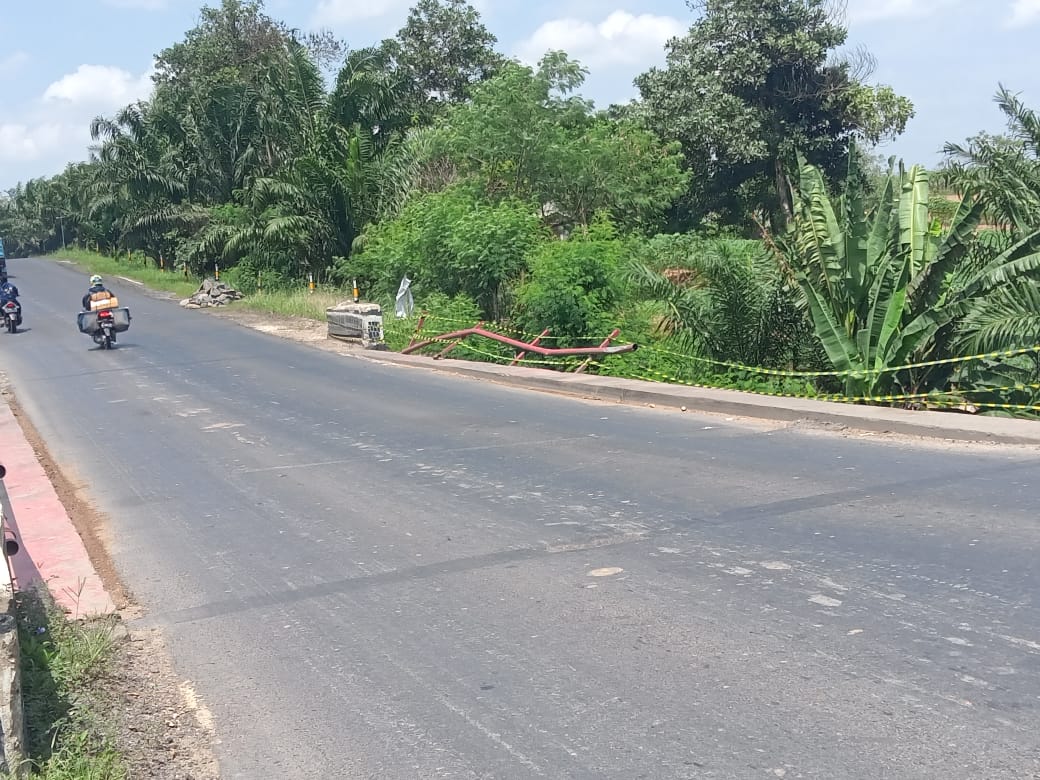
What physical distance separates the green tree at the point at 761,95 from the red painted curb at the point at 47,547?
30.8m

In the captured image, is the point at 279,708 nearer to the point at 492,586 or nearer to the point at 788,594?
the point at 492,586

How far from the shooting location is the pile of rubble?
127 feet

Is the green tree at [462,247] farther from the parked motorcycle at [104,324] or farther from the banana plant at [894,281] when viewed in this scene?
the banana plant at [894,281]

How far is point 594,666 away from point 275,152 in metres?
45.8

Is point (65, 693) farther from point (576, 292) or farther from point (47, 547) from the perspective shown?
point (576, 292)

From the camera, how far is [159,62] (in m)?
67.7

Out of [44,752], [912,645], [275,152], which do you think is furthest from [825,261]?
[275,152]

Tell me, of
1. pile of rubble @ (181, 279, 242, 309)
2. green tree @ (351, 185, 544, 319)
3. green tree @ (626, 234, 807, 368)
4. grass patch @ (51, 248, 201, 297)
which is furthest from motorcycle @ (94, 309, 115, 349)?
grass patch @ (51, 248, 201, 297)

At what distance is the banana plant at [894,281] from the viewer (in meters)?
13.0

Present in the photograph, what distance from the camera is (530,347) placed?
18828 mm

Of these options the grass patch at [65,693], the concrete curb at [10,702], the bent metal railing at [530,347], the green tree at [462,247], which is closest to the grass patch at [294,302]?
the green tree at [462,247]

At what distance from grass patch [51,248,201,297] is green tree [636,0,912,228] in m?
21.1

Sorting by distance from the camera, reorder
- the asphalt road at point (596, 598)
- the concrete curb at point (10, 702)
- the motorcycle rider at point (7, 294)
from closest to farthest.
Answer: the concrete curb at point (10, 702) < the asphalt road at point (596, 598) < the motorcycle rider at point (7, 294)

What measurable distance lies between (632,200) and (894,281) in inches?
755
